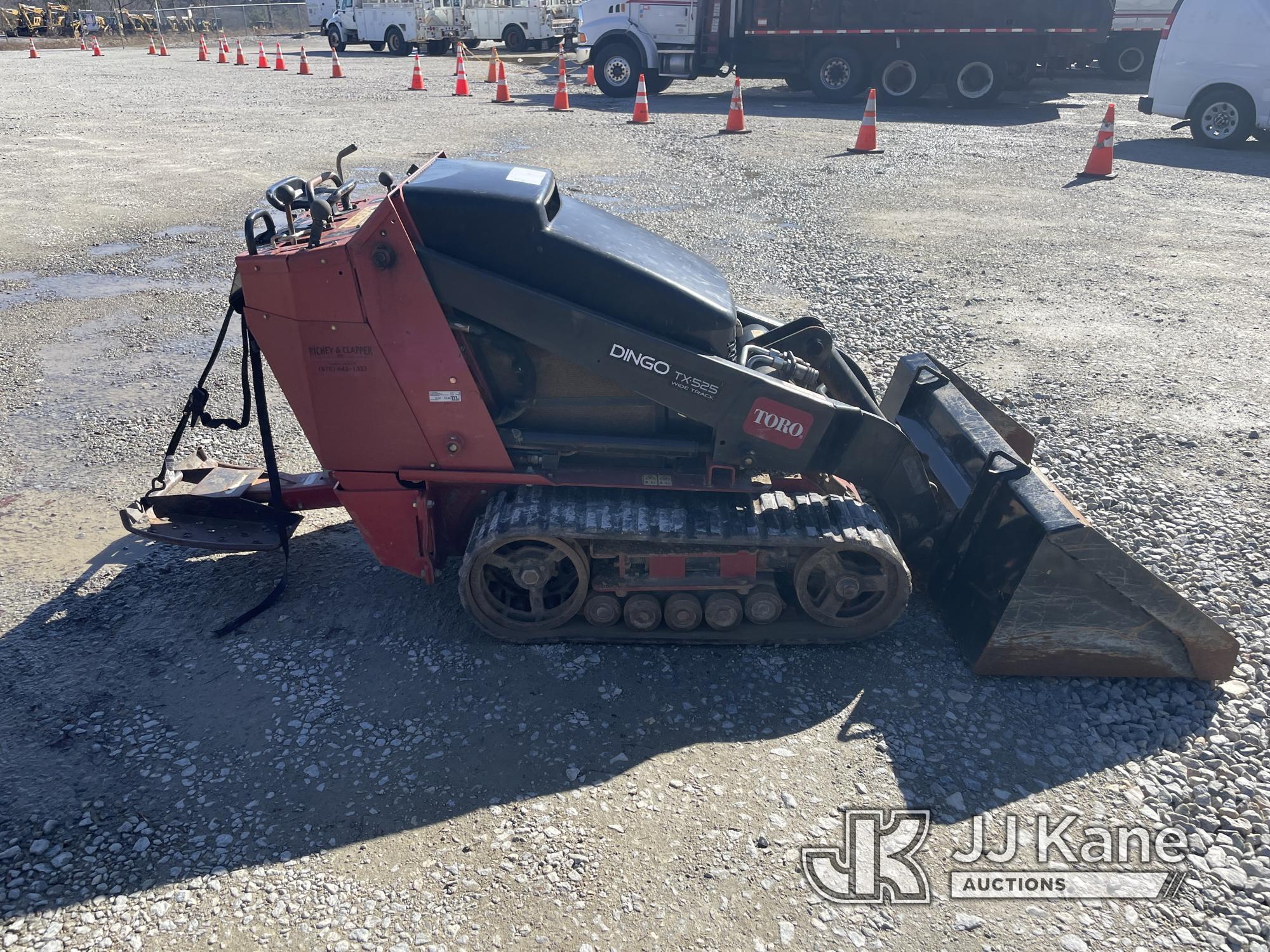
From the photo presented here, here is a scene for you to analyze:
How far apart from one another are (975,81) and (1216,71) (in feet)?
16.9

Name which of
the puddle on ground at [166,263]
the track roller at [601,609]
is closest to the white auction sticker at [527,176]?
the track roller at [601,609]

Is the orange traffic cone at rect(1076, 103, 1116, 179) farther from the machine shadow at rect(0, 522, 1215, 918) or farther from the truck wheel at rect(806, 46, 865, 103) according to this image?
the machine shadow at rect(0, 522, 1215, 918)

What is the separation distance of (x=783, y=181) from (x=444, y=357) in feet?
30.7

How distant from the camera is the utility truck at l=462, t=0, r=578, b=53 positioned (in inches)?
1156

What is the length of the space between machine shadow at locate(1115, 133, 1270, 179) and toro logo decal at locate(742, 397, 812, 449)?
12.4m

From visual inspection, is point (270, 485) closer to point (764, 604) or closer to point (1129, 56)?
point (764, 604)

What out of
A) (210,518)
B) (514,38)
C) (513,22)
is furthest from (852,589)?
(514,38)

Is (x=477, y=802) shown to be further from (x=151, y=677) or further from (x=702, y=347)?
(x=702, y=347)

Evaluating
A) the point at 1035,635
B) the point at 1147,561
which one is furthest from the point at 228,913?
the point at 1147,561

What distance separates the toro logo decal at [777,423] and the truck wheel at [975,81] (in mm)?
17343

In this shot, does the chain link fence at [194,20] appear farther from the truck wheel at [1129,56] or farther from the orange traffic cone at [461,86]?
the truck wheel at [1129,56]

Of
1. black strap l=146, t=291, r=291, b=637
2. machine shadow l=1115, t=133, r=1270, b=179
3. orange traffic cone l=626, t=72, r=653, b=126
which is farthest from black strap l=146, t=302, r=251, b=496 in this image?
machine shadow l=1115, t=133, r=1270, b=179

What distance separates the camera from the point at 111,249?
9148mm

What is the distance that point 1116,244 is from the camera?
31.9 feet
